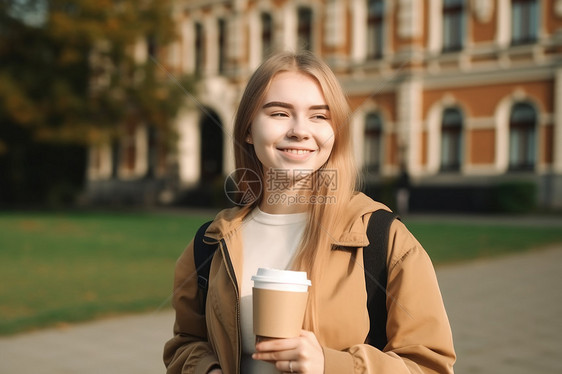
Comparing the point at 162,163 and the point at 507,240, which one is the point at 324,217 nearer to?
the point at 507,240

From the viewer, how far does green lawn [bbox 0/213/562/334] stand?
7.04m

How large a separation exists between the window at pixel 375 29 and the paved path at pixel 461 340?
57.1 ft

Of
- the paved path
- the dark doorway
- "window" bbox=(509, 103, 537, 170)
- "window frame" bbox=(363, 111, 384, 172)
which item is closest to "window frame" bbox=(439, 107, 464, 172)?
"window" bbox=(509, 103, 537, 170)

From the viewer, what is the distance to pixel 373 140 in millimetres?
24484

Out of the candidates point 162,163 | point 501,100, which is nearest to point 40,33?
point 162,163

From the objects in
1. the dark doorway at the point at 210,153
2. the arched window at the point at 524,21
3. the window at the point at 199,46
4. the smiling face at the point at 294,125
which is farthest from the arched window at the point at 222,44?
the smiling face at the point at 294,125

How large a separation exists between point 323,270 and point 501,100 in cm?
2109

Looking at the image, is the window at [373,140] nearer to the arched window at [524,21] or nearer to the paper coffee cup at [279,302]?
the arched window at [524,21]

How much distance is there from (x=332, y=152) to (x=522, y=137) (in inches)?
817

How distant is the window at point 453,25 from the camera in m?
22.4

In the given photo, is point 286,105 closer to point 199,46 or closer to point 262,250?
point 262,250

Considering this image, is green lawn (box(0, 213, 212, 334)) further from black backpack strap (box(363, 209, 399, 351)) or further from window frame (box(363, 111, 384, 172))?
window frame (box(363, 111, 384, 172))

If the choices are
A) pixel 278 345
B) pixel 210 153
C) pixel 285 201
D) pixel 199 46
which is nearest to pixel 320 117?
pixel 285 201

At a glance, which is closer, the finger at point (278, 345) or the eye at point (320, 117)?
the finger at point (278, 345)
